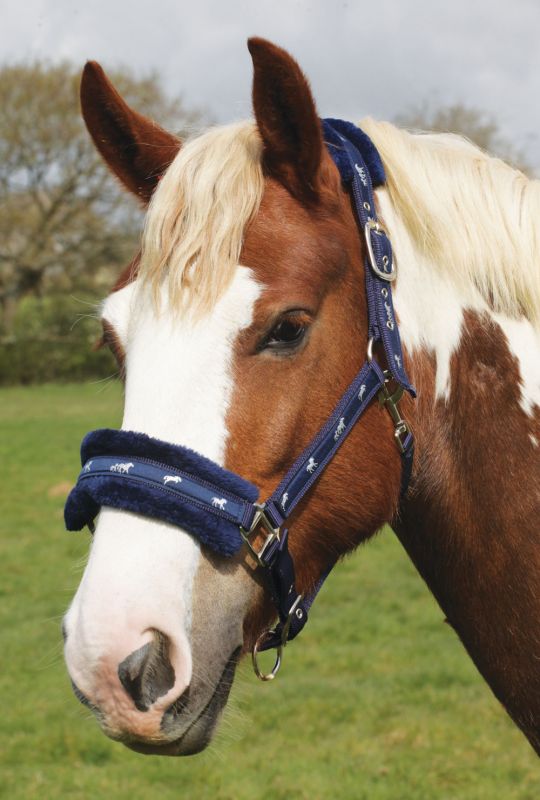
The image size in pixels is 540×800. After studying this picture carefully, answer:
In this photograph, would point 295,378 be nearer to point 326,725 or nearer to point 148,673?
point 148,673

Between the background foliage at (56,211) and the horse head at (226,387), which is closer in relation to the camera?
the horse head at (226,387)

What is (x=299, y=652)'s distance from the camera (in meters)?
6.70

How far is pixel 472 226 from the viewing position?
92.6 inches

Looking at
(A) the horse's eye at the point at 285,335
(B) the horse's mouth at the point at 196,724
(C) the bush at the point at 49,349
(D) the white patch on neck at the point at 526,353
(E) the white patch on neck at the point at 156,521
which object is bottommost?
(C) the bush at the point at 49,349

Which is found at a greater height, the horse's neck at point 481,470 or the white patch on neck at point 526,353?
the white patch on neck at point 526,353

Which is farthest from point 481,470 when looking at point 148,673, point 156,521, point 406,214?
point 148,673

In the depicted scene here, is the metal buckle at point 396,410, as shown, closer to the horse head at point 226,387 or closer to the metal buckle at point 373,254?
the horse head at point 226,387

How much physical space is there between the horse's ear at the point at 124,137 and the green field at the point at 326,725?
5.32 feet

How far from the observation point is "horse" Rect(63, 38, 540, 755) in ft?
6.04

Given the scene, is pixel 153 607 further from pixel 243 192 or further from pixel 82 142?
pixel 82 142

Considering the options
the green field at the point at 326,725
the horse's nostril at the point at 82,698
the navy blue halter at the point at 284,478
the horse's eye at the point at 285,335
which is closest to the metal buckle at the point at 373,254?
the navy blue halter at the point at 284,478

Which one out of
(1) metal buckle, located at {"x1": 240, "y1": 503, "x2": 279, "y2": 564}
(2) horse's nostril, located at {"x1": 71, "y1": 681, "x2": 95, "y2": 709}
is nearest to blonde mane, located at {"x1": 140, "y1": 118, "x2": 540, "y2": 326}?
(1) metal buckle, located at {"x1": 240, "y1": 503, "x2": 279, "y2": 564}


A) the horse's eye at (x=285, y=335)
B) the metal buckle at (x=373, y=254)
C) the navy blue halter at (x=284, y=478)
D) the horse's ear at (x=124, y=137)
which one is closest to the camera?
the navy blue halter at (x=284, y=478)

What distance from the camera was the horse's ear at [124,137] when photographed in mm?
2445
